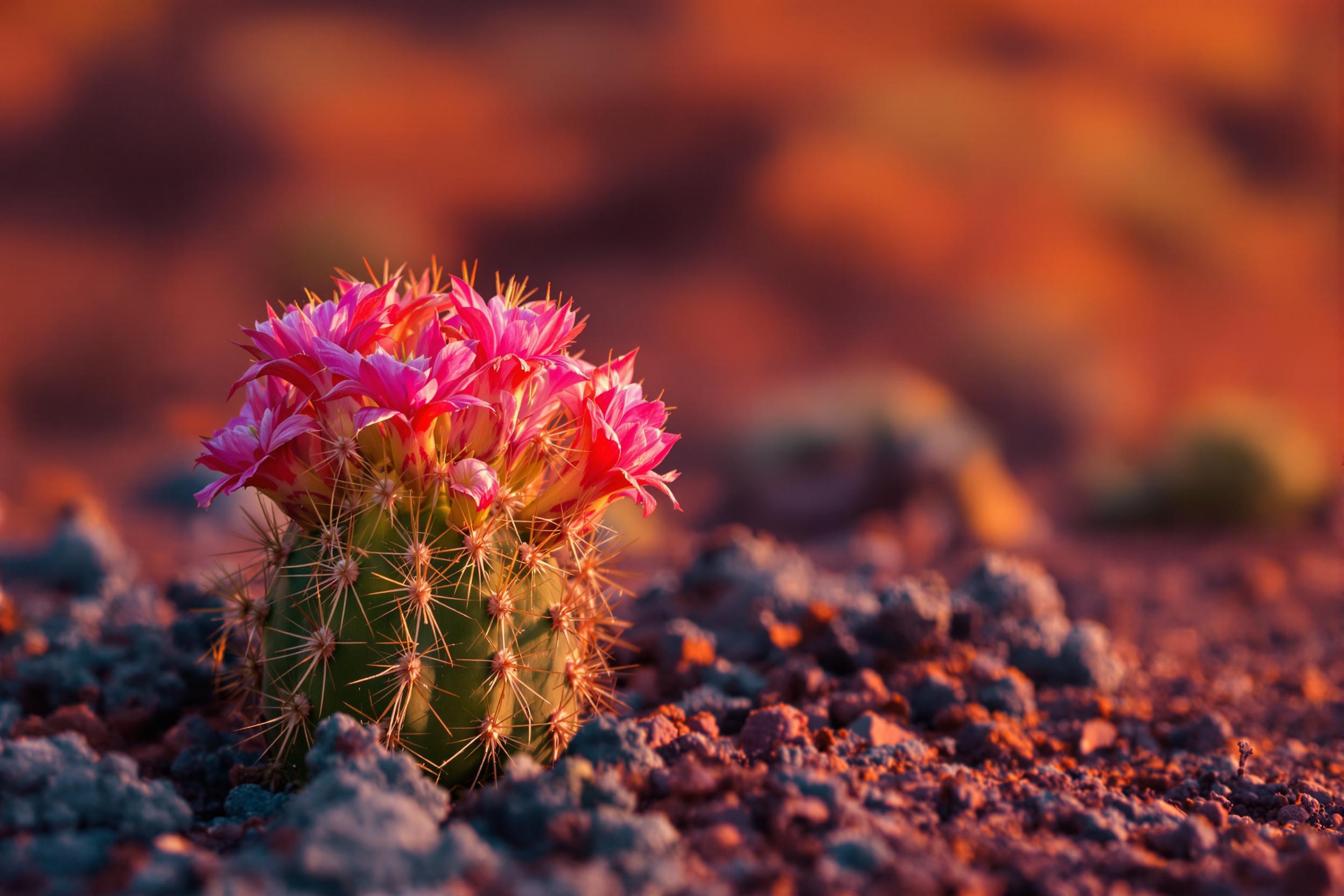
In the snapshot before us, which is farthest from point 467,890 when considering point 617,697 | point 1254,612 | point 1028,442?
point 1028,442

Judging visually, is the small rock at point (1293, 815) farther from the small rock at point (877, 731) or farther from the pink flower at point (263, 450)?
the pink flower at point (263, 450)

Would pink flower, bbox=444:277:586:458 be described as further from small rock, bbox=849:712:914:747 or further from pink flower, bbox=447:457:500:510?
small rock, bbox=849:712:914:747

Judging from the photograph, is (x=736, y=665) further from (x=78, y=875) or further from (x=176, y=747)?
(x=78, y=875)

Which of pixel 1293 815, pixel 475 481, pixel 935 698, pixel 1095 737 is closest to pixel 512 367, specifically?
pixel 475 481

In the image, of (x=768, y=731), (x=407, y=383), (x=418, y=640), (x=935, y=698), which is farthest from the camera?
(x=935, y=698)

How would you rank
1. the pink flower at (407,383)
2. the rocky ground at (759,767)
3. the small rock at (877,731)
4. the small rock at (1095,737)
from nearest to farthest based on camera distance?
the rocky ground at (759,767), the pink flower at (407,383), the small rock at (877,731), the small rock at (1095,737)

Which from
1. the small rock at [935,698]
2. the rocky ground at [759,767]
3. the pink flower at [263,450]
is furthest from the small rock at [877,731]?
the pink flower at [263,450]

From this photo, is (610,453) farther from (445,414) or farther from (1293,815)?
(1293,815)
